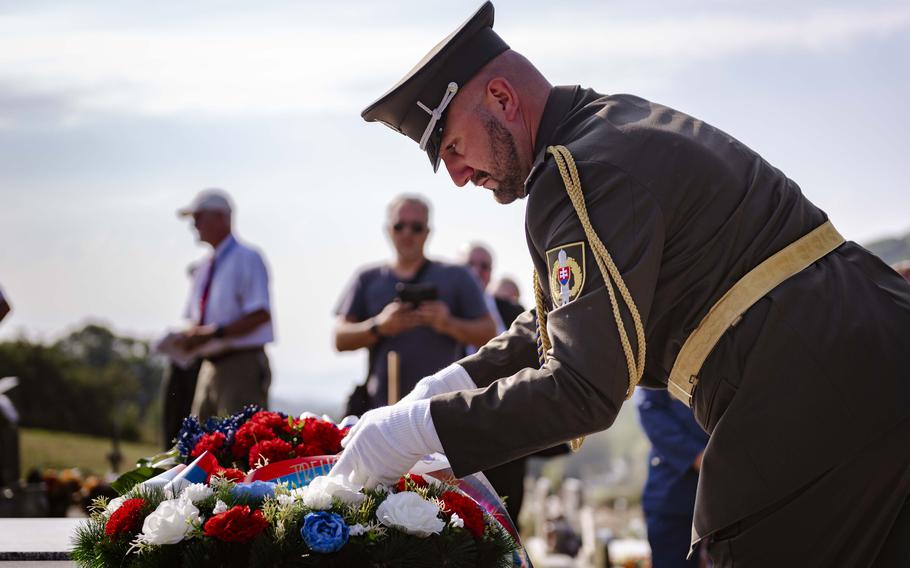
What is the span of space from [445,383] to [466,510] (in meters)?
0.61

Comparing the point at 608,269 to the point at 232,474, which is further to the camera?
the point at 232,474

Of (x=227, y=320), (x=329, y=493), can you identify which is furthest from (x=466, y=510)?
(x=227, y=320)

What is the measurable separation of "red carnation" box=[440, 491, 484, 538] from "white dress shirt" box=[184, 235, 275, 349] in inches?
210

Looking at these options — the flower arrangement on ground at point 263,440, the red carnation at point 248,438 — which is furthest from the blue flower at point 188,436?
the red carnation at point 248,438

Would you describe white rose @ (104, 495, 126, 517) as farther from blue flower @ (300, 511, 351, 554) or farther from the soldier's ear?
the soldier's ear

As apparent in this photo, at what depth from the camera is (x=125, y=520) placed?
8.77 feet

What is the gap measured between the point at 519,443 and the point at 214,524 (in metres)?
0.70

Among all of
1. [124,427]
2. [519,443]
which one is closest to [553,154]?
[519,443]

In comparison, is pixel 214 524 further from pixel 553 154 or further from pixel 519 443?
pixel 553 154

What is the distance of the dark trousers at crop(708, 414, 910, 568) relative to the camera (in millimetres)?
2619

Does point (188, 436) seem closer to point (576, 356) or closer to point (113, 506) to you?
point (113, 506)

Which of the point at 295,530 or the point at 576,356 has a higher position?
the point at 576,356

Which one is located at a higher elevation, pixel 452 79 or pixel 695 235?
pixel 452 79

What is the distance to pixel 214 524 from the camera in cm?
252
